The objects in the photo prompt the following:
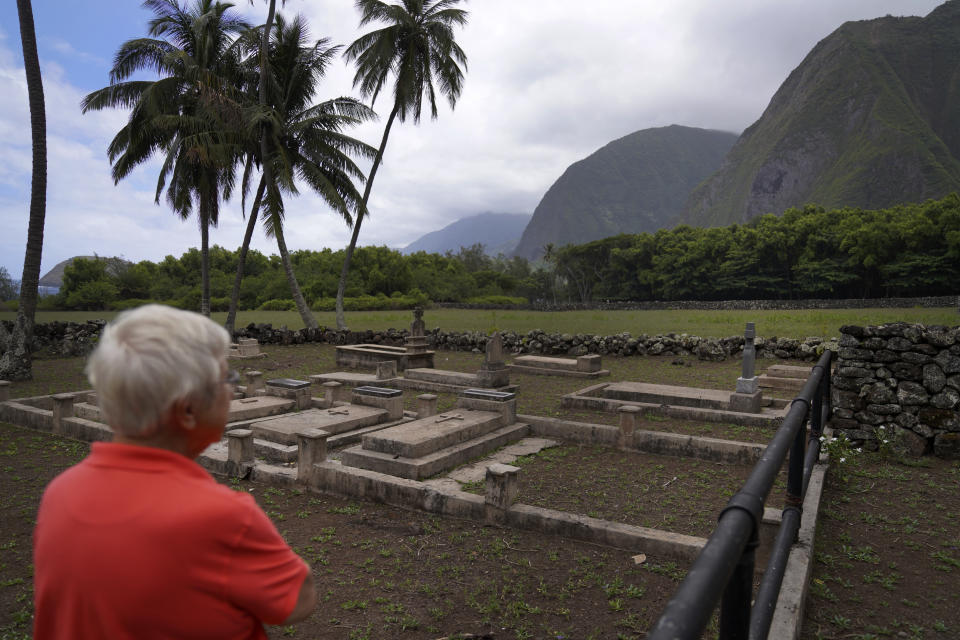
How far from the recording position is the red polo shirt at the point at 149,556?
992 mm

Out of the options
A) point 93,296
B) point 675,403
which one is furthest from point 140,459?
point 93,296

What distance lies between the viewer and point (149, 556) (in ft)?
Answer: 3.24

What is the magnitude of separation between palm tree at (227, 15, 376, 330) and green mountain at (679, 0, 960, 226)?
8679cm

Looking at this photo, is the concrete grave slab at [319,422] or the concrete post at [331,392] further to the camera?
the concrete post at [331,392]

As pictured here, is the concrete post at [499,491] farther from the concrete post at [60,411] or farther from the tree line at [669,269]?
the tree line at [669,269]

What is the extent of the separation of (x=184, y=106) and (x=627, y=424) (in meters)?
18.8

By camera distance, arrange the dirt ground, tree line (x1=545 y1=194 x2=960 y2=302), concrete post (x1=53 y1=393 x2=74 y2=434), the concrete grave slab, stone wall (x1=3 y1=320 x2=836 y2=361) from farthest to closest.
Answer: tree line (x1=545 y1=194 x2=960 y2=302), stone wall (x1=3 y1=320 x2=836 y2=361), concrete post (x1=53 y1=393 x2=74 y2=434), the concrete grave slab, the dirt ground

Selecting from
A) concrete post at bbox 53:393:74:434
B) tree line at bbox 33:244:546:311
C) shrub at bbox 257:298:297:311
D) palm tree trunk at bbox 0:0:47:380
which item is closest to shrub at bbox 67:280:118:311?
tree line at bbox 33:244:546:311

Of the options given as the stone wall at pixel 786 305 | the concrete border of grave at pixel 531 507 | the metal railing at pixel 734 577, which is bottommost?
the concrete border of grave at pixel 531 507

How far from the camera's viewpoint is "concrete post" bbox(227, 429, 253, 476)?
6.01 m

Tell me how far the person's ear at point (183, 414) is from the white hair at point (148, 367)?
0.01 meters

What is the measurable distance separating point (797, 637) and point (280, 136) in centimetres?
1937

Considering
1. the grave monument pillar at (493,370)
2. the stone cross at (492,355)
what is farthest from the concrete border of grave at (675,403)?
the stone cross at (492,355)

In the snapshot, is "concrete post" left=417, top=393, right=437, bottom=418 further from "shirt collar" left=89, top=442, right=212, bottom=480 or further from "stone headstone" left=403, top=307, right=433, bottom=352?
"shirt collar" left=89, top=442, right=212, bottom=480
